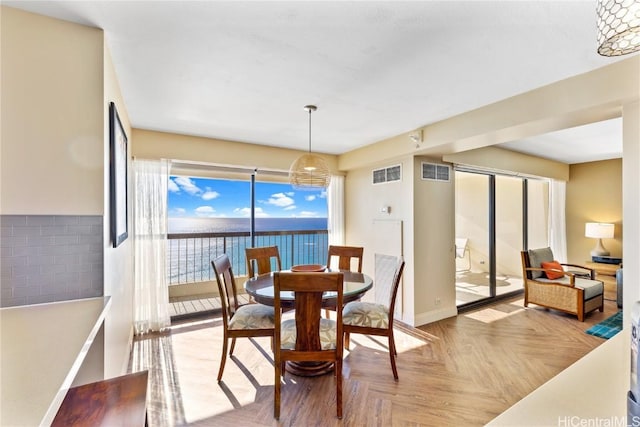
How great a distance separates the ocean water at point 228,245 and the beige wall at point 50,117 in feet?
10.9

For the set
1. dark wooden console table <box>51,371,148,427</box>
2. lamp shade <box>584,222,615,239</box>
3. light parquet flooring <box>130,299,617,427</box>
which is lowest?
light parquet flooring <box>130,299,617,427</box>

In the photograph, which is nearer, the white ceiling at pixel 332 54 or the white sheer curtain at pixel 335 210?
the white ceiling at pixel 332 54

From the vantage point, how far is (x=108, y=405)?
3.62ft

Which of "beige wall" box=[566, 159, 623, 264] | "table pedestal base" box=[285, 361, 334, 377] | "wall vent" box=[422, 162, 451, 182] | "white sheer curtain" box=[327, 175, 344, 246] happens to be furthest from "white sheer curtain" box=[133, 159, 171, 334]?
"beige wall" box=[566, 159, 623, 264]

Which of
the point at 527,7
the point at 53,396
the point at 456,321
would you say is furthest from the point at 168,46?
the point at 456,321

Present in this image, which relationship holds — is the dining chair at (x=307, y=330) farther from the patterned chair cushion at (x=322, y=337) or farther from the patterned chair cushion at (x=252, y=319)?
the patterned chair cushion at (x=252, y=319)

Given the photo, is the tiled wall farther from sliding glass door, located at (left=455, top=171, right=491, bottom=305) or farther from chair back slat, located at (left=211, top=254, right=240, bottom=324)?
sliding glass door, located at (left=455, top=171, right=491, bottom=305)

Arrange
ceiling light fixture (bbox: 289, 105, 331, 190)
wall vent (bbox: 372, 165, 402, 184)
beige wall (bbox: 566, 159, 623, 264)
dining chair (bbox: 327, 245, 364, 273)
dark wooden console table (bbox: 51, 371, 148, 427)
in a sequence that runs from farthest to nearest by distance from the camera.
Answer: beige wall (bbox: 566, 159, 623, 264) → wall vent (bbox: 372, 165, 402, 184) → dining chair (bbox: 327, 245, 364, 273) → ceiling light fixture (bbox: 289, 105, 331, 190) → dark wooden console table (bbox: 51, 371, 148, 427)

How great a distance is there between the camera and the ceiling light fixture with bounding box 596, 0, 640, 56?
2.89 ft

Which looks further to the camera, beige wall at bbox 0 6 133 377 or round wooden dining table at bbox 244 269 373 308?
round wooden dining table at bbox 244 269 373 308

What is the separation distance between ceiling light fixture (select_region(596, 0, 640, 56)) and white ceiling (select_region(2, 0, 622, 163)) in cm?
58

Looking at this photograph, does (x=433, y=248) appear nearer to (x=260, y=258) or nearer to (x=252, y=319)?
(x=260, y=258)

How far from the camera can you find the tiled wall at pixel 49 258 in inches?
54.7

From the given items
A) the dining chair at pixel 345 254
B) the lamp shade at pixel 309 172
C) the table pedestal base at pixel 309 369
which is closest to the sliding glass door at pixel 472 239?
the dining chair at pixel 345 254
